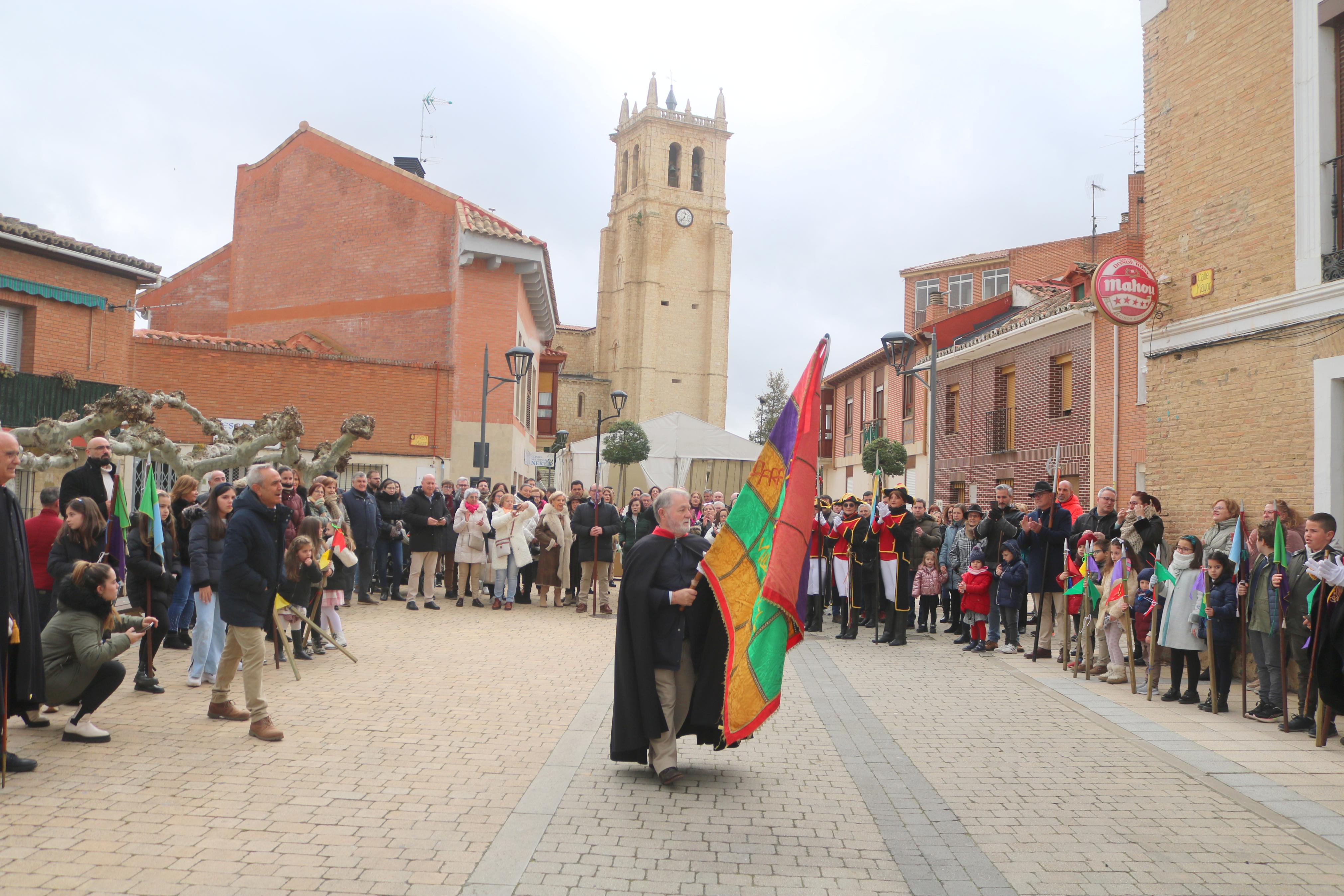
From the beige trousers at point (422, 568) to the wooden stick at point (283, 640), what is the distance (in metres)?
6.30

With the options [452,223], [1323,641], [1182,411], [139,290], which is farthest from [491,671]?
[452,223]

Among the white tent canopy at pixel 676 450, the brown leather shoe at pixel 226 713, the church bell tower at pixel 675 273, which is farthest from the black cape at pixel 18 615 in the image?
the church bell tower at pixel 675 273

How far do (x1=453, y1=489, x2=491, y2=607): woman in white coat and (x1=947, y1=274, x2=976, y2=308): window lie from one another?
89.8ft

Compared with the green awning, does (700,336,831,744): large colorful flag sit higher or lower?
lower

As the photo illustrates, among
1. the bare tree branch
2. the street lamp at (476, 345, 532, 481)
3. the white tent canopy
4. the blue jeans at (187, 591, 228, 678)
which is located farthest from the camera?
the white tent canopy

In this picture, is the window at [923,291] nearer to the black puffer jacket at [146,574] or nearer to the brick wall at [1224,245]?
the brick wall at [1224,245]

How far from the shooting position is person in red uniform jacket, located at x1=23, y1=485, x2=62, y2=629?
748 cm

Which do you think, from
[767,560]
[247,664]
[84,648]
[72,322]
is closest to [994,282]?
[72,322]

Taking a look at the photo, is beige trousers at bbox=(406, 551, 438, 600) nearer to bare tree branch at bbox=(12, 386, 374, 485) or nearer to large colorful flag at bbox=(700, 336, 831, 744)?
bare tree branch at bbox=(12, 386, 374, 485)

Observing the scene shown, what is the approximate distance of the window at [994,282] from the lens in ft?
126

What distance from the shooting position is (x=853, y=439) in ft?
138

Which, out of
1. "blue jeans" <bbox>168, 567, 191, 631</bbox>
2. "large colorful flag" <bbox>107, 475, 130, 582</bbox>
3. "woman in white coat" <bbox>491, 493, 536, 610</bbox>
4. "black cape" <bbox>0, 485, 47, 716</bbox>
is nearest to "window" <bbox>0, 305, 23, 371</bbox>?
"woman in white coat" <bbox>491, 493, 536, 610</bbox>

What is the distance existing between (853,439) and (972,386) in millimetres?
11758

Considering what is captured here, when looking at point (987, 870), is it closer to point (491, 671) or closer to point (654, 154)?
point (491, 671)
